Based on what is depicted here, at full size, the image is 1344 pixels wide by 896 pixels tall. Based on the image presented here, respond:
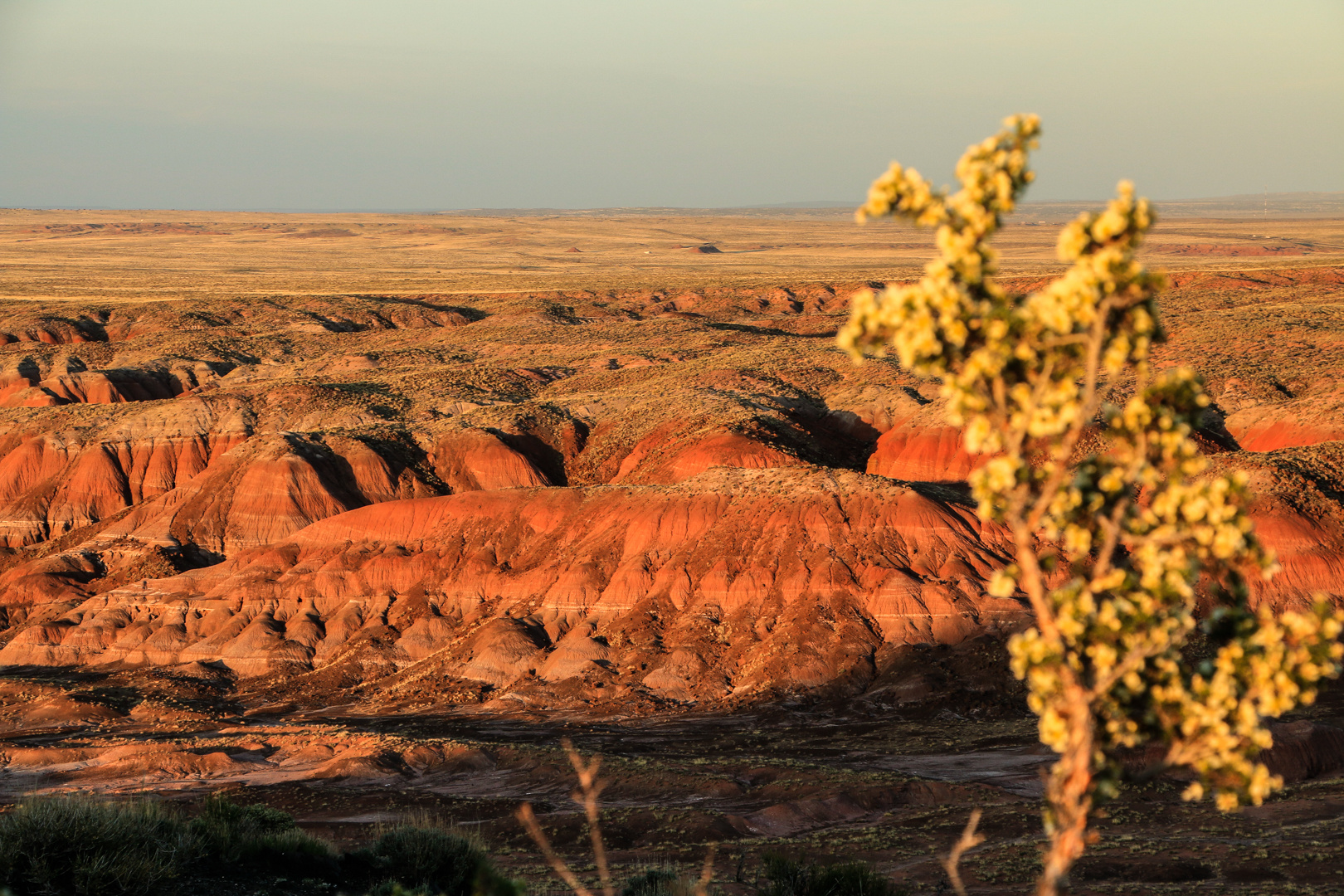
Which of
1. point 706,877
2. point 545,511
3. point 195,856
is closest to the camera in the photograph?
point 706,877

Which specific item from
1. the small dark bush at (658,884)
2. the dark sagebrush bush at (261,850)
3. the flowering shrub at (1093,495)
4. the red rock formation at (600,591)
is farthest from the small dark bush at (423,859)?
the red rock formation at (600,591)

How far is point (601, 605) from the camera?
165 ft

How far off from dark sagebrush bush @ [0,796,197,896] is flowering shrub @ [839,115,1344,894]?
13.9 metres

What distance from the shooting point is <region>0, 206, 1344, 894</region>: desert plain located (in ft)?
100

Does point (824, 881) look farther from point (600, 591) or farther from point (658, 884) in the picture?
point (600, 591)

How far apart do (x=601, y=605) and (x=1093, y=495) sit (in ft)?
142

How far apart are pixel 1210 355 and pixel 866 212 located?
85.8 meters

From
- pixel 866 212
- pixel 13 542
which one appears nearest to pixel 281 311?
pixel 13 542

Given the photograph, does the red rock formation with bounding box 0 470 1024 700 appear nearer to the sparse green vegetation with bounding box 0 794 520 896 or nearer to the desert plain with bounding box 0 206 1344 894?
the desert plain with bounding box 0 206 1344 894

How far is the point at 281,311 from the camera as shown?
136 m

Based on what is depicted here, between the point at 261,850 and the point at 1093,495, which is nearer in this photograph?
the point at 1093,495

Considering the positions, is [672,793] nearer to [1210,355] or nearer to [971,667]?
[971,667]

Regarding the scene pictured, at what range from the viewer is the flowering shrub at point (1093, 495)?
746cm

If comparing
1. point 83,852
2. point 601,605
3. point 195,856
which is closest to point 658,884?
point 195,856
